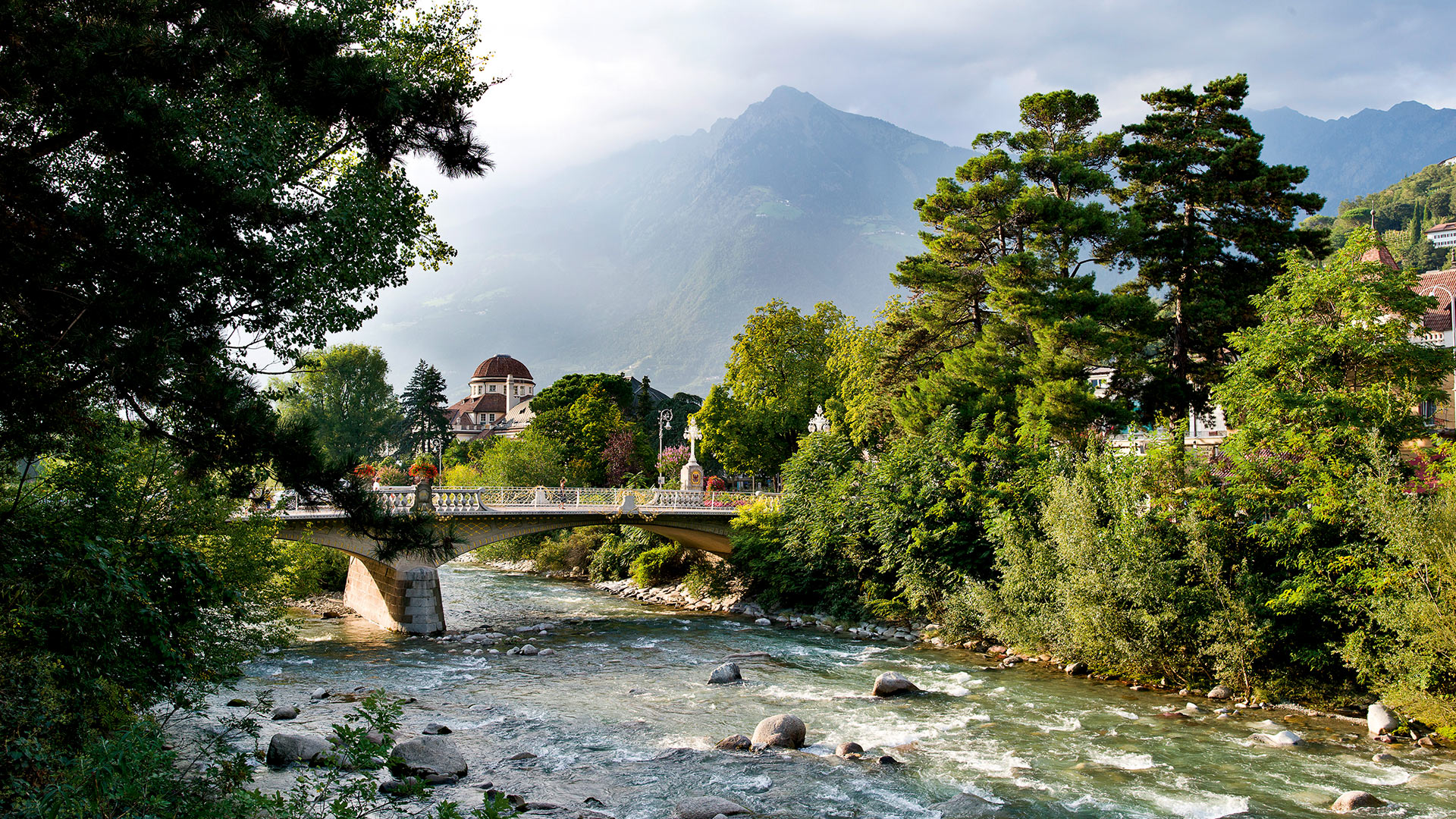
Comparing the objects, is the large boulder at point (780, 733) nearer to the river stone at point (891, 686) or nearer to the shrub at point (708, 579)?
the river stone at point (891, 686)

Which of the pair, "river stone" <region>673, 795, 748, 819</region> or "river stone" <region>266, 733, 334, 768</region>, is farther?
"river stone" <region>266, 733, 334, 768</region>

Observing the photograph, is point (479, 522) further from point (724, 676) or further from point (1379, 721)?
point (1379, 721)

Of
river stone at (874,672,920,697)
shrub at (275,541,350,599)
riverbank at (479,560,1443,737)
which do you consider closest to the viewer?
riverbank at (479,560,1443,737)

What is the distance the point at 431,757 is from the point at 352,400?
6244 centimetres

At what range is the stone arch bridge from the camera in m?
26.9

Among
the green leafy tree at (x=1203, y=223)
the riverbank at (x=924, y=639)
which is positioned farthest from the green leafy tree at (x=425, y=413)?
the green leafy tree at (x=1203, y=223)

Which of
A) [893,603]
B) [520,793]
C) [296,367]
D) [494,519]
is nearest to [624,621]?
[494,519]

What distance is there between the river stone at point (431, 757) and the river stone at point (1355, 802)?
41.4 ft

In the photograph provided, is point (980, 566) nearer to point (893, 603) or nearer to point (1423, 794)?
point (893, 603)

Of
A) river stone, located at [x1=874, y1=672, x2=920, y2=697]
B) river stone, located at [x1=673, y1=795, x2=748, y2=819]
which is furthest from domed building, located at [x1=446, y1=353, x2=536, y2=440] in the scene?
river stone, located at [x1=673, y1=795, x2=748, y2=819]

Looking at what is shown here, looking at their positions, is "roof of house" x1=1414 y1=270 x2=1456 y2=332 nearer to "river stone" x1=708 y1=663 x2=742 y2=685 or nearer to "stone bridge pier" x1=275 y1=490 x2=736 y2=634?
"stone bridge pier" x1=275 y1=490 x2=736 y2=634

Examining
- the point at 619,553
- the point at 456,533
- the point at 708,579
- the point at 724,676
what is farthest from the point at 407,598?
the point at 619,553

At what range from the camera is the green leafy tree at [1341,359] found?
18.0 meters

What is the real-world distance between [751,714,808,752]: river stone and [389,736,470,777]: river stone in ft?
16.1
